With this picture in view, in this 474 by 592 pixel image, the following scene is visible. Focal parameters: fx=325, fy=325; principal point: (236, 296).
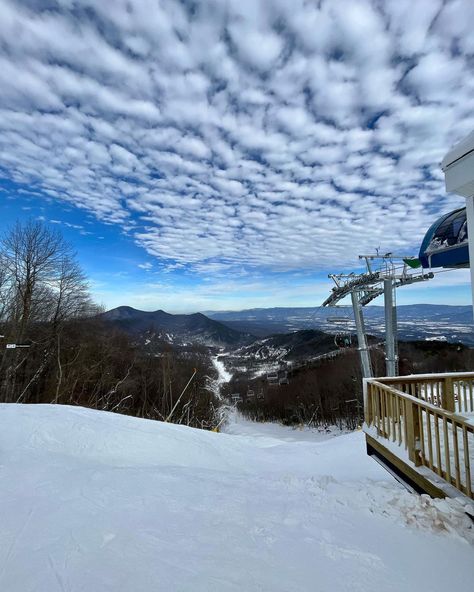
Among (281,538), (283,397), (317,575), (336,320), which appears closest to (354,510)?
(281,538)

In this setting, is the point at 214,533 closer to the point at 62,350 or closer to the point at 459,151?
the point at 459,151

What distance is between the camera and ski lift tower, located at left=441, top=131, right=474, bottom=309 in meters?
3.42

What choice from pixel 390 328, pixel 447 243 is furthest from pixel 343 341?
pixel 447 243

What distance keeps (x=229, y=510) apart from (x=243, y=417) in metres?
73.7

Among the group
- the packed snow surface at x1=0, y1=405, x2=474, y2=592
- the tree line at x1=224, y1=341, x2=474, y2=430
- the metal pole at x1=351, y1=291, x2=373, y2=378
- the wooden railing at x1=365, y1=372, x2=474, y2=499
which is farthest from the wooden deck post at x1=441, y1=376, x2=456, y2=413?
the tree line at x1=224, y1=341, x2=474, y2=430

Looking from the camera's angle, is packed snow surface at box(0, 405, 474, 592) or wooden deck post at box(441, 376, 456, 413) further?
wooden deck post at box(441, 376, 456, 413)

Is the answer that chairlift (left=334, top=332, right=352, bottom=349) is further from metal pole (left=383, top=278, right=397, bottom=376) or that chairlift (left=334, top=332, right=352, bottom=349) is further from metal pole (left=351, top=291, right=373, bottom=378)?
metal pole (left=383, top=278, right=397, bottom=376)

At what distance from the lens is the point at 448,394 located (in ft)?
18.6

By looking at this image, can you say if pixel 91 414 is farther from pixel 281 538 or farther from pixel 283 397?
pixel 283 397

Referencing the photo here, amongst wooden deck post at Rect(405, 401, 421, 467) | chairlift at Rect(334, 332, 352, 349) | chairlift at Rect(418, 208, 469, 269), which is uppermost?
chairlift at Rect(418, 208, 469, 269)

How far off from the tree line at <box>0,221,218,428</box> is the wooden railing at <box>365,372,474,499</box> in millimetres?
12881

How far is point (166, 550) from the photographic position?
280cm

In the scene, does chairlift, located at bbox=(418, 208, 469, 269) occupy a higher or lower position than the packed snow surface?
higher

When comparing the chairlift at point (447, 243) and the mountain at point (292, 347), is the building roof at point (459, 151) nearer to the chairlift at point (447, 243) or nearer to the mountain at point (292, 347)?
the chairlift at point (447, 243)
